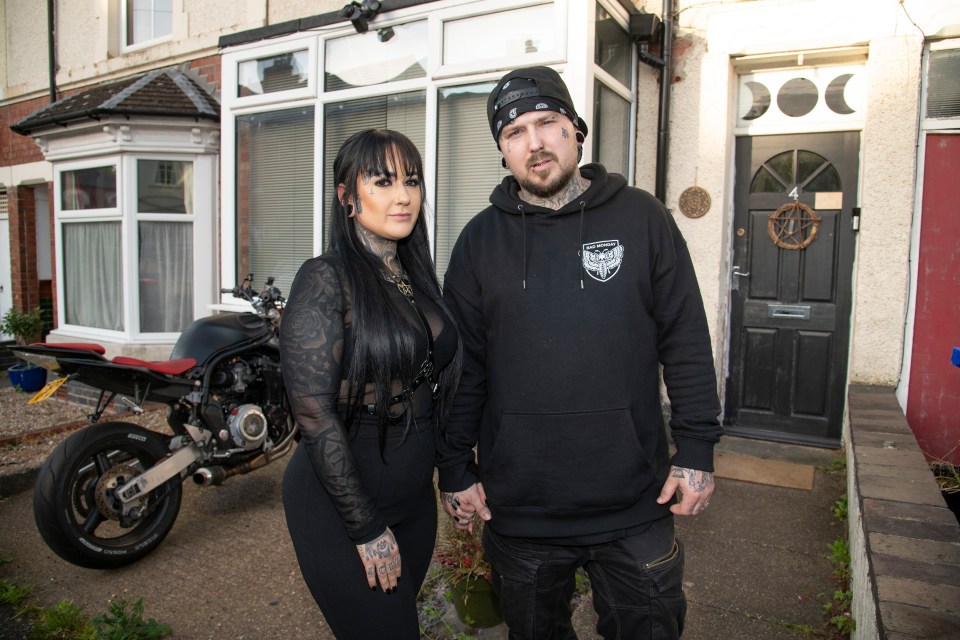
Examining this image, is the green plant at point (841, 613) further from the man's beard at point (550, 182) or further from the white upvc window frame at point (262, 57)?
the white upvc window frame at point (262, 57)

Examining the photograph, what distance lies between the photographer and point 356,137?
6.49 ft

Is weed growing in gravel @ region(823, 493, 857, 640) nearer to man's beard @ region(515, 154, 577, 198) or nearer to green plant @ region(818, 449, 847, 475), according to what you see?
green plant @ region(818, 449, 847, 475)

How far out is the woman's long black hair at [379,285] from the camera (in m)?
1.79

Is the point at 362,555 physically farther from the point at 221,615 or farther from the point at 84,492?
the point at 84,492

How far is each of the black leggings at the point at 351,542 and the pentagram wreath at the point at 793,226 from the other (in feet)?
12.9

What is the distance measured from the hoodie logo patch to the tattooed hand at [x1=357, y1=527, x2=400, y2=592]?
3.00 feet

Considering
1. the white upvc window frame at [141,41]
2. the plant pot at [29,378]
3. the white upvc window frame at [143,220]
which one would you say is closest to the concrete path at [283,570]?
the white upvc window frame at [143,220]

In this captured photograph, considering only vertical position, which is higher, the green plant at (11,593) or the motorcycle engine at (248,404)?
the motorcycle engine at (248,404)

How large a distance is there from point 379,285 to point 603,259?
637 mm

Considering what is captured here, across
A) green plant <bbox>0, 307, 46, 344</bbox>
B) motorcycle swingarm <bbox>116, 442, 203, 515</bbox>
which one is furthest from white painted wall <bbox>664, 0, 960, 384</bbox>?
green plant <bbox>0, 307, 46, 344</bbox>

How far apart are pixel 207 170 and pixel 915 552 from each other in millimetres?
6683

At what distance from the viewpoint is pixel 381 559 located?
177 cm

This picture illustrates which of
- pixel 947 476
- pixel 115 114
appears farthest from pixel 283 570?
pixel 115 114

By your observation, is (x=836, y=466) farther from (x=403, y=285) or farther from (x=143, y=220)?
(x=143, y=220)
